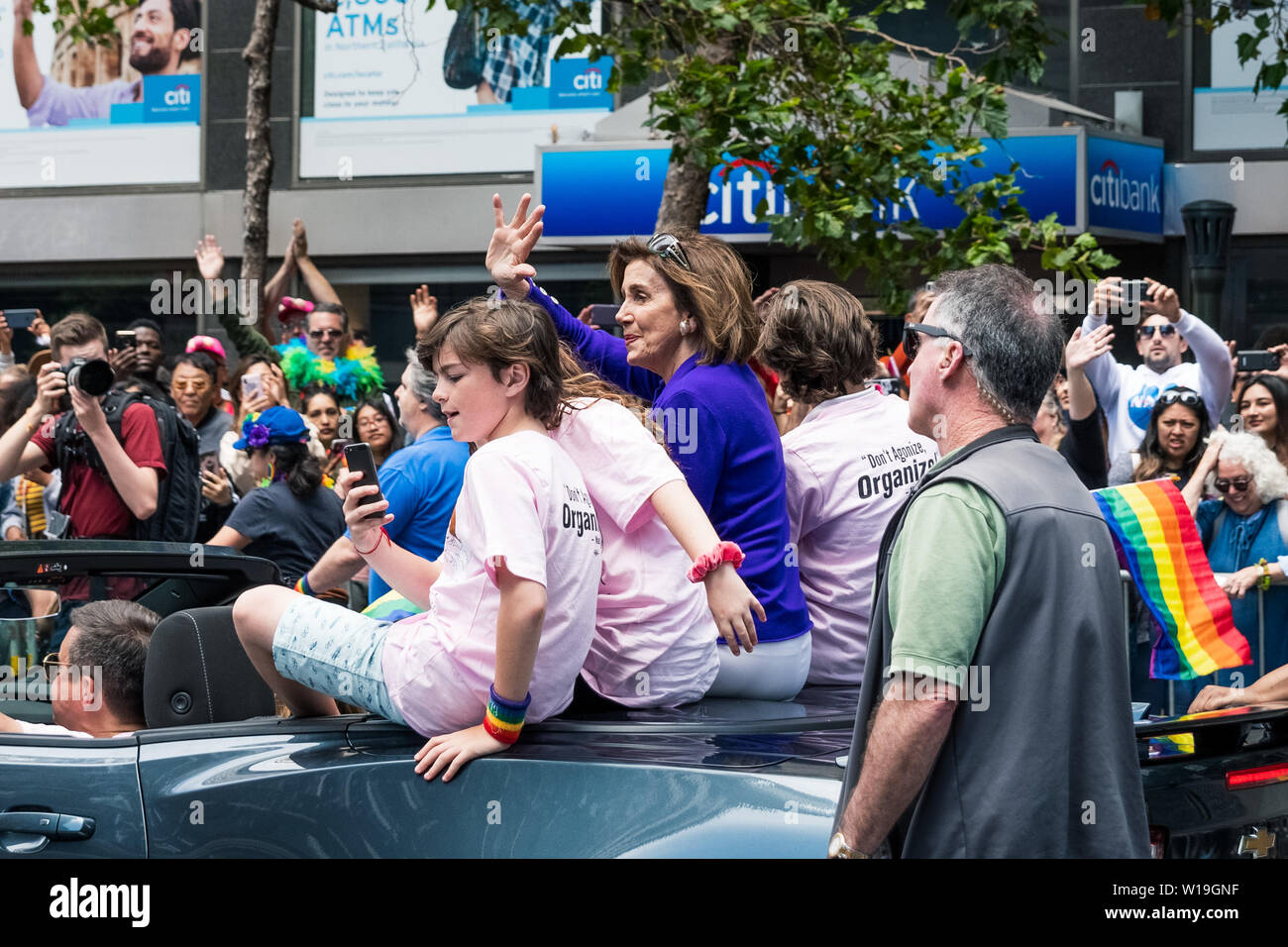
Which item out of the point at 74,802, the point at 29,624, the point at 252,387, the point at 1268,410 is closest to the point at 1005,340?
the point at 74,802

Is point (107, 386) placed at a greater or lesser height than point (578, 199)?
lesser

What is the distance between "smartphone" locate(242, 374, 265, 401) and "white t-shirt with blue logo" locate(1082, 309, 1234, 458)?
4.45m

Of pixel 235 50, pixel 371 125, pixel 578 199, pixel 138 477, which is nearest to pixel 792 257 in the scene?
pixel 578 199

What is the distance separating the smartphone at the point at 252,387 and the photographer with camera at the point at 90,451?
4.99 ft

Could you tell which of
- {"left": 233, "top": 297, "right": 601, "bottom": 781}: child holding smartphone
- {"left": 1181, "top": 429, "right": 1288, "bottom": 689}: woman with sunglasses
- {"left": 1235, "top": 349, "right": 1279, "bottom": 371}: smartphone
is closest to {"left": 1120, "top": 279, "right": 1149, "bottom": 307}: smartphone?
{"left": 1235, "top": 349, "right": 1279, "bottom": 371}: smartphone

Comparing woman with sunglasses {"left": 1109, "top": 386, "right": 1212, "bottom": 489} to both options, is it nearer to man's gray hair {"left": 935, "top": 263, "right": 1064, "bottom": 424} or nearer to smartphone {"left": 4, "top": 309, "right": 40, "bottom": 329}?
man's gray hair {"left": 935, "top": 263, "right": 1064, "bottom": 424}

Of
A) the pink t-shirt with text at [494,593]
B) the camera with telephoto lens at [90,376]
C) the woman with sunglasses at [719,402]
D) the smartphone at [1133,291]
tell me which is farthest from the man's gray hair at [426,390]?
the smartphone at [1133,291]

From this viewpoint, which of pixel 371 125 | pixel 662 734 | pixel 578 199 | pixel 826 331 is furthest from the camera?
pixel 371 125

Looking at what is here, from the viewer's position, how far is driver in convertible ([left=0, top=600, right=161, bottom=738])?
396 cm

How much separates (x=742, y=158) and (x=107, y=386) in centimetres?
291

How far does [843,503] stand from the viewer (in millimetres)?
4172

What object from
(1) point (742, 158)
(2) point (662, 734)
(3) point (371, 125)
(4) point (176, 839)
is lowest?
(4) point (176, 839)

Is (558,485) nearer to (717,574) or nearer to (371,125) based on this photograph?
(717,574)

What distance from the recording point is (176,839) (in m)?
3.17
